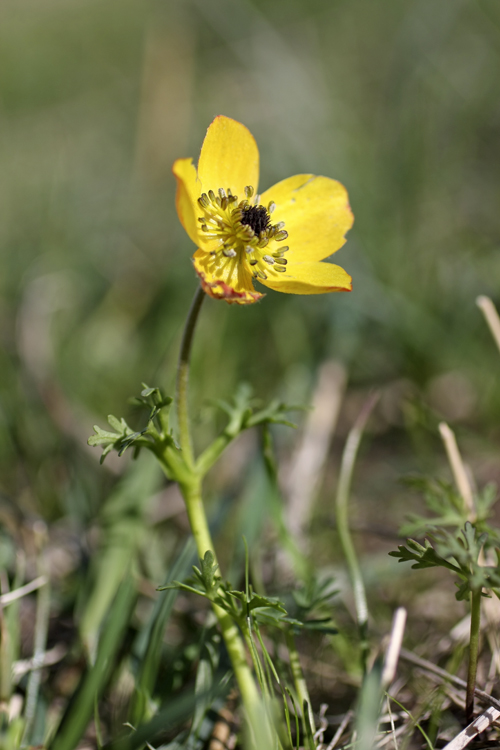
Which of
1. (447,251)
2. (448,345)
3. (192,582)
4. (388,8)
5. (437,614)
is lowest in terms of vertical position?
(437,614)

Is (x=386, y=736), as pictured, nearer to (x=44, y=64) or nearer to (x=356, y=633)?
(x=356, y=633)

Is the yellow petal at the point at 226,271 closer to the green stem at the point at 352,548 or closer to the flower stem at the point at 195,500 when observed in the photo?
the flower stem at the point at 195,500

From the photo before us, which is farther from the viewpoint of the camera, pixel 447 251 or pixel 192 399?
pixel 447 251

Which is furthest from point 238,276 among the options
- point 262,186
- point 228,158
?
point 262,186

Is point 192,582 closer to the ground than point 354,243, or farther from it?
closer to the ground

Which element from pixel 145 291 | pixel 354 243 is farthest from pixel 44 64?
pixel 354 243

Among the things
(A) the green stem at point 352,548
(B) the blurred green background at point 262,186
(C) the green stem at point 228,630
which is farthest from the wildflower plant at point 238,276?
(B) the blurred green background at point 262,186

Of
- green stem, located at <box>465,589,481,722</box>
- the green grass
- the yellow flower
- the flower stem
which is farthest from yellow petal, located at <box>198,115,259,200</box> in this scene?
green stem, located at <box>465,589,481,722</box>

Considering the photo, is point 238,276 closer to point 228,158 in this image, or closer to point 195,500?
point 228,158
